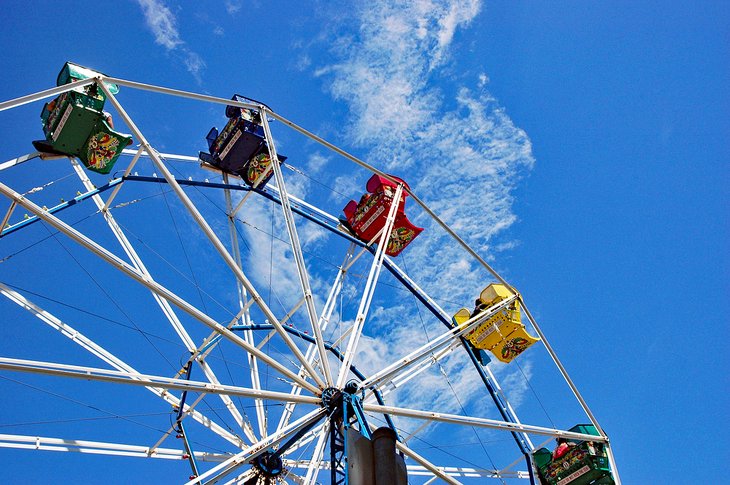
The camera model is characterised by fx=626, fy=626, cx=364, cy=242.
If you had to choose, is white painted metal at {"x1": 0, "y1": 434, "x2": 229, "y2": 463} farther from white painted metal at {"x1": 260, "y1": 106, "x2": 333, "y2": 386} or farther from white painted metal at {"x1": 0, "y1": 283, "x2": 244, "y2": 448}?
white painted metal at {"x1": 260, "y1": 106, "x2": 333, "y2": 386}

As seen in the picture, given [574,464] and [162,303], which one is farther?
[574,464]

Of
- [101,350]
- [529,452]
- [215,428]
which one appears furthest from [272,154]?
[529,452]

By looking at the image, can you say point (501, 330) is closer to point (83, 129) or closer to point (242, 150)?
point (242, 150)

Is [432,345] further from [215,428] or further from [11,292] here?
[11,292]

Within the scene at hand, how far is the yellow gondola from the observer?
2050 cm

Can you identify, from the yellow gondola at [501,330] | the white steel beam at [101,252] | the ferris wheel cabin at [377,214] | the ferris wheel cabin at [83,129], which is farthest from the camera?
the ferris wheel cabin at [377,214]

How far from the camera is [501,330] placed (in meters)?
20.7

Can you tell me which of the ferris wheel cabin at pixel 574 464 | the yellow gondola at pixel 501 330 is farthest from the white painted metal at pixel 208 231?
the ferris wheel cabin at pixel 574 464

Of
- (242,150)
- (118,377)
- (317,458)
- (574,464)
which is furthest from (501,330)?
(118,377)

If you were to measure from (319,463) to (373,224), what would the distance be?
8444mm

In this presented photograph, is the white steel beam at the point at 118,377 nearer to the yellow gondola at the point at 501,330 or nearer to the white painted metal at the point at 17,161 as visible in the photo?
the white painted metal at the point at 17,161

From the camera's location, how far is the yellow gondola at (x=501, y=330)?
20500mm

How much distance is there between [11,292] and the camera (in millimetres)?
13594

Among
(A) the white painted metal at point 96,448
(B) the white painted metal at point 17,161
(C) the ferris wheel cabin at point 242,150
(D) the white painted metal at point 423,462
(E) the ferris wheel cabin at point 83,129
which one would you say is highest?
(C) the ferris wheel cabin at point 242,150
